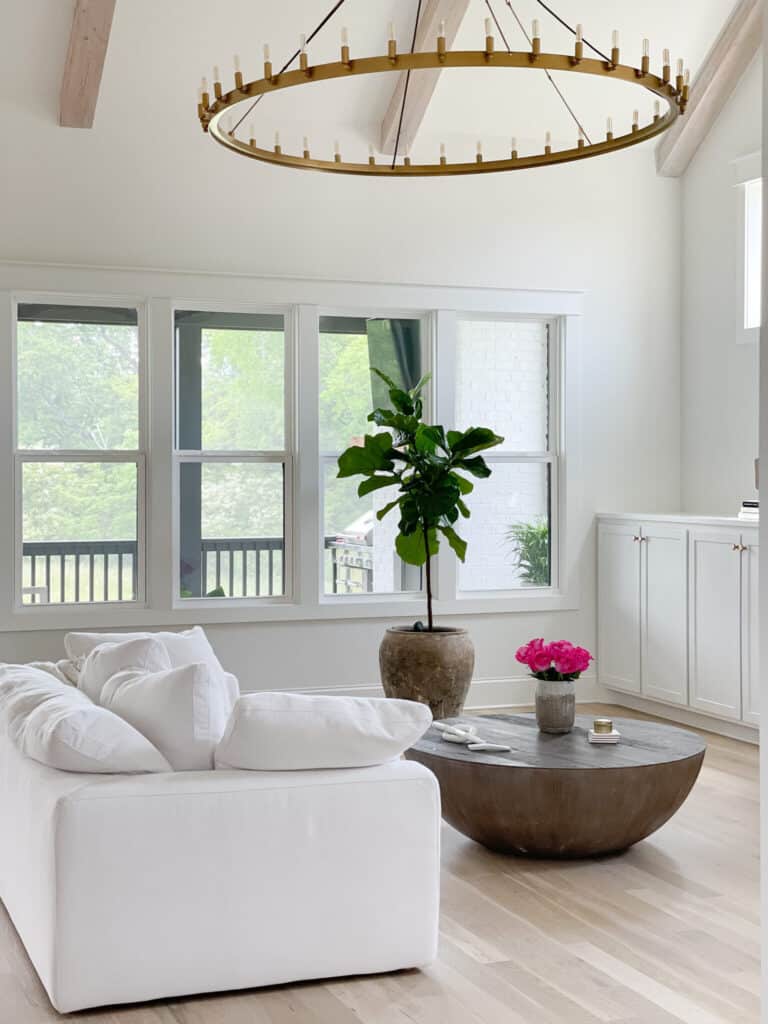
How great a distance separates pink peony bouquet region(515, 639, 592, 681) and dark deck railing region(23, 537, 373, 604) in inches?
100

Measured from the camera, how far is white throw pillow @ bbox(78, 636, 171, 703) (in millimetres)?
3742

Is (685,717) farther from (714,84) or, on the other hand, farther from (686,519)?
(714,84)

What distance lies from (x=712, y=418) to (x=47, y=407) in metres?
3.70

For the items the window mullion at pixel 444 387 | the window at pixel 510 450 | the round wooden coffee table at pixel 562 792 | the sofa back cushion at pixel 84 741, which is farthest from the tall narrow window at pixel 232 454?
the sofa back cushion at pixel 84 741

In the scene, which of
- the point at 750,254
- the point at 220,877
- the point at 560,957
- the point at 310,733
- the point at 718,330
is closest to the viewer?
the point at 220,877

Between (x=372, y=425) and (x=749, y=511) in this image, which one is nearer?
(x=749, y=511)

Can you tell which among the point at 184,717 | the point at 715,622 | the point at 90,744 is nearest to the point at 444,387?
the point at 715,622

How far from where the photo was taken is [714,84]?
7023mm

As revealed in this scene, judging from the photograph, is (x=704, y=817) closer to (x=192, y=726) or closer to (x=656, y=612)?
(x=656, y=612)

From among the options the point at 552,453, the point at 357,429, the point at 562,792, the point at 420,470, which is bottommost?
the point at 562,792

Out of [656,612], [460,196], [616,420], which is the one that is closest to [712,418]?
[616,420]

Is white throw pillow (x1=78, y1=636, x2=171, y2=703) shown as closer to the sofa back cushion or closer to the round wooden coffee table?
the sofa back cushion

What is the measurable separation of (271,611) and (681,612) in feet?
7.04

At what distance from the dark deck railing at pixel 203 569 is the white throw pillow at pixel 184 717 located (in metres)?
3.39
